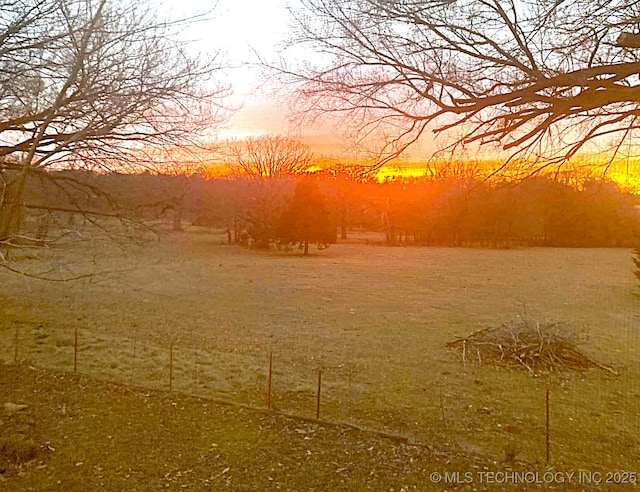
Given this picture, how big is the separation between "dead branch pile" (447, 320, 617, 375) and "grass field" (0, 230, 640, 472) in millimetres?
299

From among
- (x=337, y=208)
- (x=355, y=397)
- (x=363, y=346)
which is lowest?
(x=363, y=346)

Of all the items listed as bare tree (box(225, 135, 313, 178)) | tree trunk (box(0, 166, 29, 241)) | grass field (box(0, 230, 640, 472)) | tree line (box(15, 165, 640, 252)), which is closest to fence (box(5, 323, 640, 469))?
grass field (box(0, 230, 640, 472))

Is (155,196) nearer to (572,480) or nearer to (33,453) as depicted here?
(33,453)

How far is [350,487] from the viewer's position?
2.91 metres

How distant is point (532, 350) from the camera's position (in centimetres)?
708

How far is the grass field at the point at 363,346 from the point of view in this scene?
4516 millimetres

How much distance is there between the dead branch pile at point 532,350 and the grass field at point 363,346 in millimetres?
299

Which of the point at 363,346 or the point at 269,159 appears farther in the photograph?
the point at 269,159

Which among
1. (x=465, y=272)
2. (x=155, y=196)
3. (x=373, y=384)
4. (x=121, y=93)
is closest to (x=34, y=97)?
(x=121, y=93)

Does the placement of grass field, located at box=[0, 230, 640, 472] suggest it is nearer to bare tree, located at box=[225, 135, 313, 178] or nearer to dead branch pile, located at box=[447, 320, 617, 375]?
dead branch pile, located at box=[447, 320, 617, 375]

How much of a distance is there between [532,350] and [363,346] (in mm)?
2402

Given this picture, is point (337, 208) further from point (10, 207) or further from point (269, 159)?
point (10, 207)

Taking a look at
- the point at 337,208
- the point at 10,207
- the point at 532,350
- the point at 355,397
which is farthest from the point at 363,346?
the point at 337,208

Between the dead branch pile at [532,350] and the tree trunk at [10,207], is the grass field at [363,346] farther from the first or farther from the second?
the tree trunk at [10,207]
